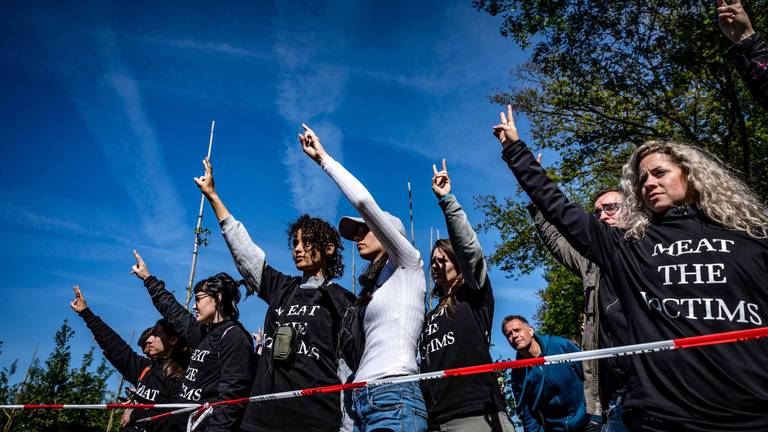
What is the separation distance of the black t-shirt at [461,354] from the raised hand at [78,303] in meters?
5.16

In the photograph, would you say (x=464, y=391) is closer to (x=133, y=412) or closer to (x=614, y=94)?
(x=133, y=412)

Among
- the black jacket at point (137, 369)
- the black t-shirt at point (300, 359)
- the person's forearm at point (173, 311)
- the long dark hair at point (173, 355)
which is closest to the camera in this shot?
the black t-shirt at point (300, 359)

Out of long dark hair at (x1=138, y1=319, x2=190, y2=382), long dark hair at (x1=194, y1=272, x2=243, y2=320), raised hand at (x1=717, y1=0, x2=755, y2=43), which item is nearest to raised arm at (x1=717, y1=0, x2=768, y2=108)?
raised hand at (x1=717, y1=0, x2=755, y2=43)

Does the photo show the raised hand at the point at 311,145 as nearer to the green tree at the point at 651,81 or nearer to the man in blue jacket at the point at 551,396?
the man in blue jacket at the point at 551,396

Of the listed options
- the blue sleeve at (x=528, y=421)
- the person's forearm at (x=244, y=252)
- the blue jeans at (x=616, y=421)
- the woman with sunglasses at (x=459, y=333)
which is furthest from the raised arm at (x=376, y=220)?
the blue sleeve at (x=528, y=421)

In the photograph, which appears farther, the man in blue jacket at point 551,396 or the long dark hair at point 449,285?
the man in blue jacket at point 551,396

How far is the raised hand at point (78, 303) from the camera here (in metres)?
6.44

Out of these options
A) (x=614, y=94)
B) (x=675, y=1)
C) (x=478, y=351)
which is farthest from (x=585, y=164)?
(x=478, y=351)

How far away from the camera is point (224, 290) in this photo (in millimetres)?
4777

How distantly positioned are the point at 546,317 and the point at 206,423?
71.5 ft

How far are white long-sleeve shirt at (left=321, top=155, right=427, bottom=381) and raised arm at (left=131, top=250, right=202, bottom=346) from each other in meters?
2.97

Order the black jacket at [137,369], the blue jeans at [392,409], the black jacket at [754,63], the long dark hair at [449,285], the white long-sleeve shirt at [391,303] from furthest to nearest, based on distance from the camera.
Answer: the black jacket at [137,369]
the long dark hair at [449,285]
the white long-sleeve shirt at [391,303]
the blue jeans at [392,409]
the black jacket at [754,63]

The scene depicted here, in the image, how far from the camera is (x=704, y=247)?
1.83 m

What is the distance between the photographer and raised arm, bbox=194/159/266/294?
3.58 meters
